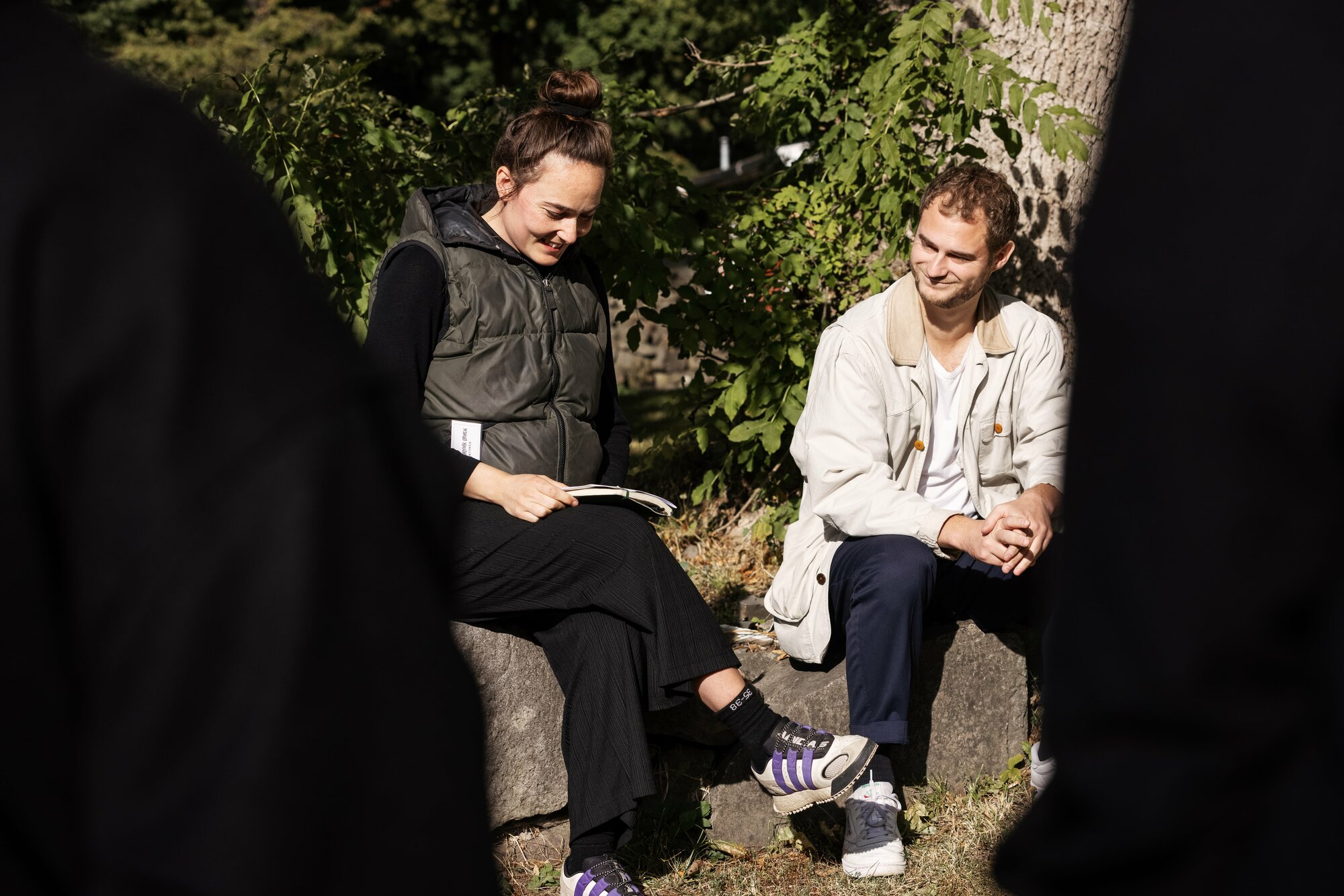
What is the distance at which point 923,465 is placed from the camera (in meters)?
3.61

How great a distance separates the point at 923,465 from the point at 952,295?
478 millimetres

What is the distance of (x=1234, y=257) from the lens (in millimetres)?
737

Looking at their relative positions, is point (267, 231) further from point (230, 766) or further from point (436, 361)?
point (436, 361)

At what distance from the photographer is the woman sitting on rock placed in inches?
120

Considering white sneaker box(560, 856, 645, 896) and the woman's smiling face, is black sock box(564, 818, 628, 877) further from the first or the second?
the woman's smiling face

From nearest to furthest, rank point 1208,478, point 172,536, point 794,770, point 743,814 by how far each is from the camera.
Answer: point 172,536, point 1208,478, point 794,770, point 743,814

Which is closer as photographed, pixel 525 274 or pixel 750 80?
pixel 525 274

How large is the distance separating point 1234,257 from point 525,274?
2742 mm

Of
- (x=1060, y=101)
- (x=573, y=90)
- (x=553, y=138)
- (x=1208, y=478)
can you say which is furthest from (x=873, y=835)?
(x=1060, y=101)

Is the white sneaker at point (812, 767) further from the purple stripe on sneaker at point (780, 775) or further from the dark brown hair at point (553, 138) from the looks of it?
the dark brown hair at point (553, 138)

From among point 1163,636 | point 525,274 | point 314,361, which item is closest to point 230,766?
point 314,361

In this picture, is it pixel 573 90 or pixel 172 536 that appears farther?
pixel 573 90

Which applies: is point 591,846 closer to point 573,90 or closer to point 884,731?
point 884,731

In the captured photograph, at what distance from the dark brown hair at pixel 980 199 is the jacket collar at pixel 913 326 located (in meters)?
0.20
